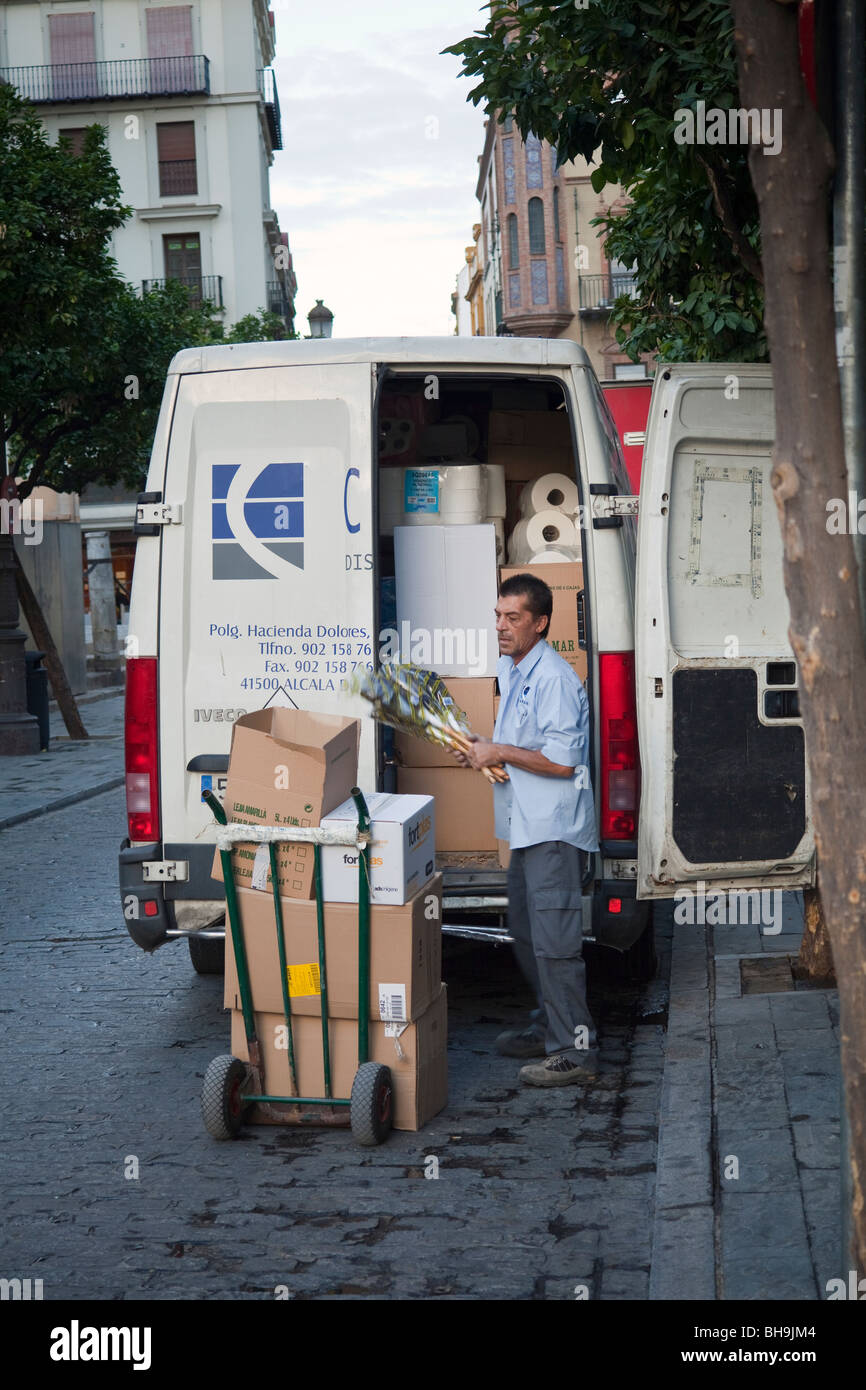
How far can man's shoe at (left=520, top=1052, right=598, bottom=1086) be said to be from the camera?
555cm

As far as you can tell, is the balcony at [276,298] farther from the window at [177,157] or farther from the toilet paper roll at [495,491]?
the toilet paper roll at [495,491]

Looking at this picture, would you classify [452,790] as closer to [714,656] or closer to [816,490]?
[714,656]

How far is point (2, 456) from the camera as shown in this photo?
1838 centimetres

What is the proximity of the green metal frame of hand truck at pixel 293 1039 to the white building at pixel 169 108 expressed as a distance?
47358 mm

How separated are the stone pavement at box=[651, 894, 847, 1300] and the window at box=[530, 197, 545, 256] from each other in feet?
161

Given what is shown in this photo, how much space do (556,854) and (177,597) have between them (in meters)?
1.76

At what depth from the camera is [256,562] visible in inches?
238

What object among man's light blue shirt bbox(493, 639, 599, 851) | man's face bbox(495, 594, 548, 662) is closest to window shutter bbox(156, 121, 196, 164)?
man's face bbox(495, 594, 548, 662)

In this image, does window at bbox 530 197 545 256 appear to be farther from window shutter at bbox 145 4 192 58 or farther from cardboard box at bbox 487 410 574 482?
cardboard box at bbox 487 410 574 482

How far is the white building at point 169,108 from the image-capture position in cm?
5059

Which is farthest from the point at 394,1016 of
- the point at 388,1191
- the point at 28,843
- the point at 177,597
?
the point at 28,843

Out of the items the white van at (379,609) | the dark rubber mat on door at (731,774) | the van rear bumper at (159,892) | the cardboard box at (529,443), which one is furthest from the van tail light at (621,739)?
the cardboard box at (529,443)

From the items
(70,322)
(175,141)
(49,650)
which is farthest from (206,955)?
(175,141)

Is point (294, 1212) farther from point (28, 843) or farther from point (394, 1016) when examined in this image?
point (28, 843)
